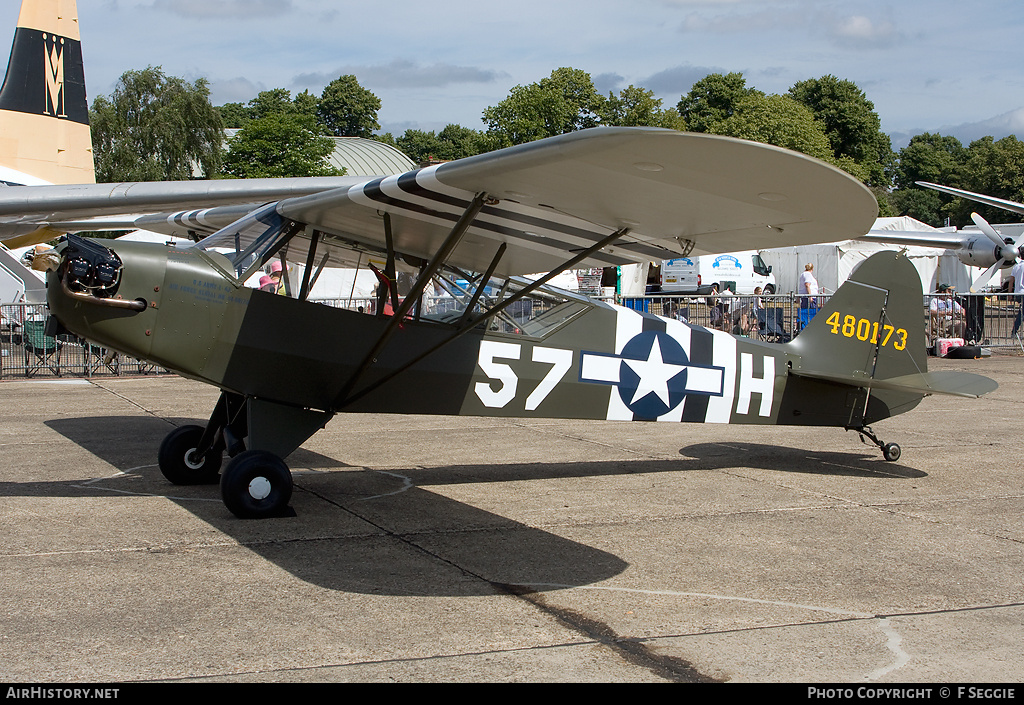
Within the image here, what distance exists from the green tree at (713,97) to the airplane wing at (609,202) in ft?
280

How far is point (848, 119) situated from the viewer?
90562mm

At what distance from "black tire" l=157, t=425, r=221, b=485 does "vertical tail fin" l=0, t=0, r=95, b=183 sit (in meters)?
13.3

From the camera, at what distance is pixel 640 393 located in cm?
743

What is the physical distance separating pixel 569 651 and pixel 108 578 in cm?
247

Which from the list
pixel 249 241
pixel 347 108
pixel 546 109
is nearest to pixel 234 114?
pixel 347 108

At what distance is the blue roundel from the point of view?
7395 millimetres

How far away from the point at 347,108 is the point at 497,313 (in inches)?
4676

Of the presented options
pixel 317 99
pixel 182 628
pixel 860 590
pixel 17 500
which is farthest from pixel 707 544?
pixel 317 99

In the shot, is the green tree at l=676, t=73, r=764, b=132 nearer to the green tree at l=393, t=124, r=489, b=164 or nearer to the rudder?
the green tree at l=393, t=124, r=489, b=164

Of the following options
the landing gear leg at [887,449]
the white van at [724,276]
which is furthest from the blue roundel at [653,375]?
the white van at [724,276]

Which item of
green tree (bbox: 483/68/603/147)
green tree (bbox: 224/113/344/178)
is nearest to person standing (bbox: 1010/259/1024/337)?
green tree (bbox: 224/113/344/178)

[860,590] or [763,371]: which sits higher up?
[763,371]

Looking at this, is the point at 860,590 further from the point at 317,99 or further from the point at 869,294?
the point at 317,99

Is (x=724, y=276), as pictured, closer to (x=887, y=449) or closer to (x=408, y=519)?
(x=887, y=449)
